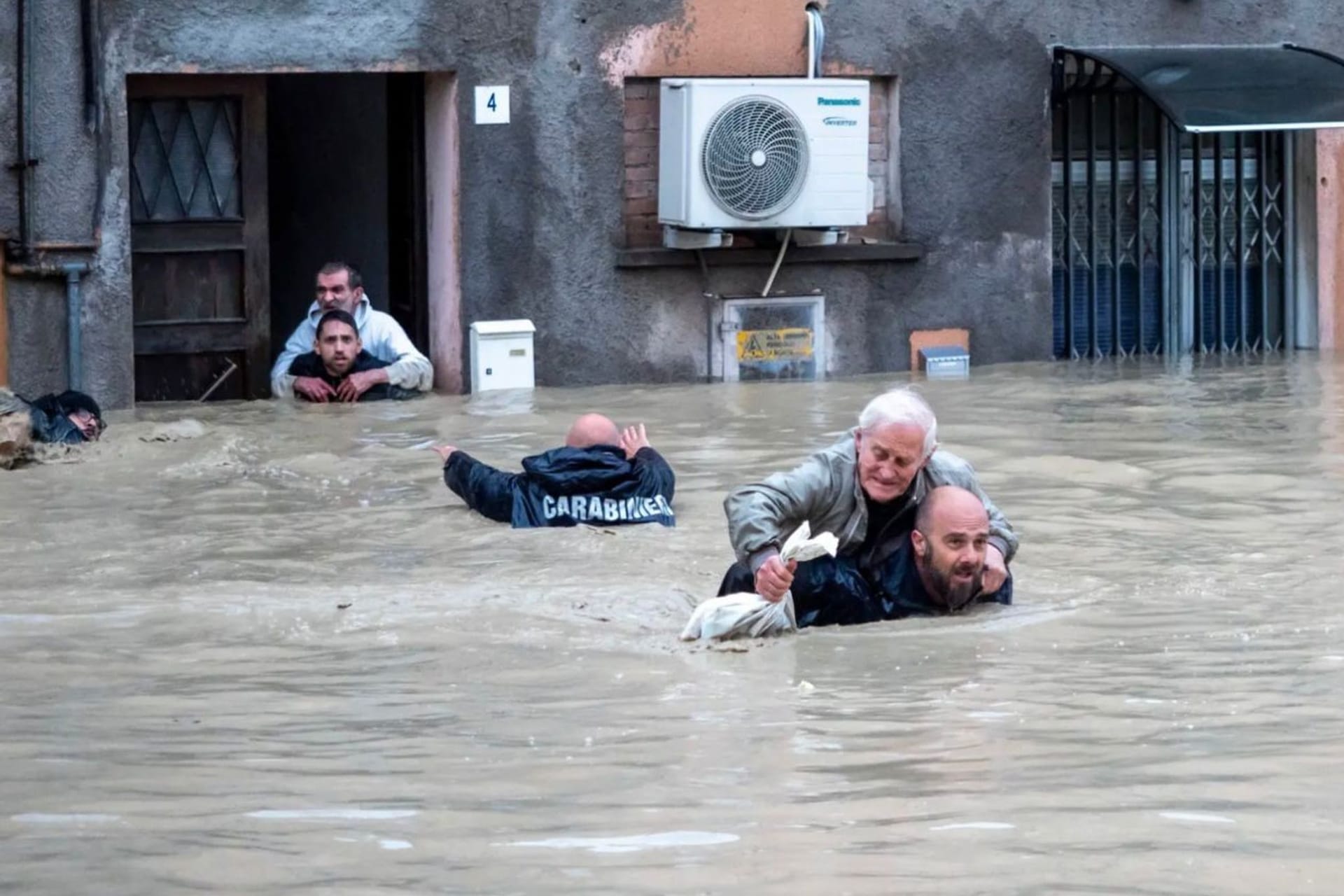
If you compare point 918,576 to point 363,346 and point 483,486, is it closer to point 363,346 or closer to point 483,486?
point 483,486

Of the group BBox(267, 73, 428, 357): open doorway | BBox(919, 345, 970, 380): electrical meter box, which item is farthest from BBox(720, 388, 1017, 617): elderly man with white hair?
BBox(267, 73, 428, 357): open doorway

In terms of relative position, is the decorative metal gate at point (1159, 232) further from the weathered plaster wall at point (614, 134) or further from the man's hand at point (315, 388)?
the man's hand at point (315, 388)

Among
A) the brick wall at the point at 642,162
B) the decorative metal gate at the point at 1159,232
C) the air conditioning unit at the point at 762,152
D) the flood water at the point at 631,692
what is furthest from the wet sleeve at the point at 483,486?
the decorative metal gate at the point at 1159,232

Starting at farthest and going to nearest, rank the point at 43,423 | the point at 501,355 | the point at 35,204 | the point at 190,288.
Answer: the point at 190,288, the point at 501,355, the point at 35,204, the point at 43,423

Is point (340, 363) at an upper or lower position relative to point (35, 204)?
lower

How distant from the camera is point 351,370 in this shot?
1337 cm

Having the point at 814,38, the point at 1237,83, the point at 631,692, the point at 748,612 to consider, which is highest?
the point at 814,38

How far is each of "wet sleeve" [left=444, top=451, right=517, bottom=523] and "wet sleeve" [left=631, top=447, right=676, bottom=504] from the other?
498 millimetres

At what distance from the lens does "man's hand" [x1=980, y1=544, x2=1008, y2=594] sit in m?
7.48

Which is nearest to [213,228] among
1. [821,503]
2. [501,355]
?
[501,355]

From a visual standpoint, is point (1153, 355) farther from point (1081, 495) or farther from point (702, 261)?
point (1081, 495)

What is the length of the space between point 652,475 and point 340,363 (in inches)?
166

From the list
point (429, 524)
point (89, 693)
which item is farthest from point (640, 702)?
point (429, 524)

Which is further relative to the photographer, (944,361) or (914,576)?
(944,361)
